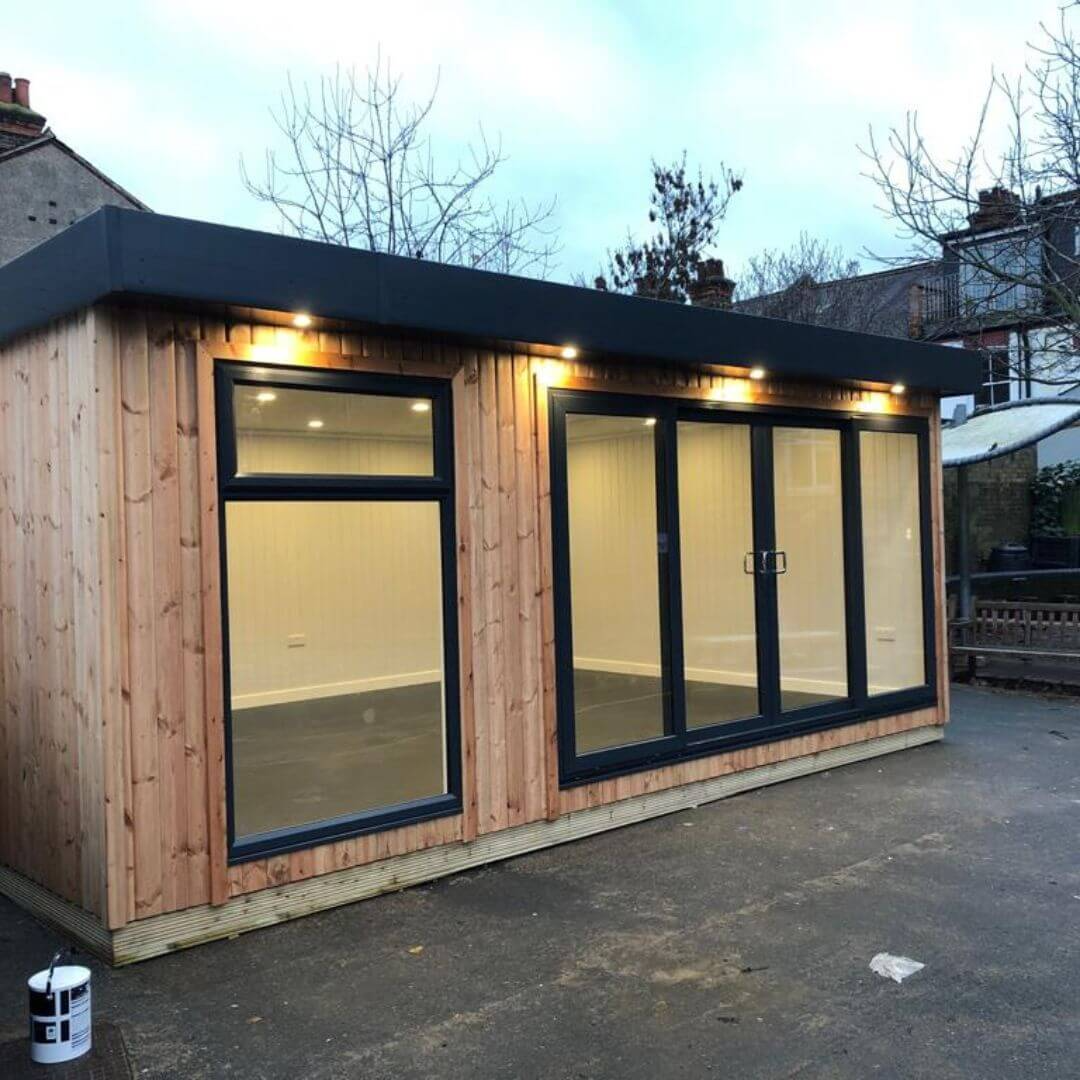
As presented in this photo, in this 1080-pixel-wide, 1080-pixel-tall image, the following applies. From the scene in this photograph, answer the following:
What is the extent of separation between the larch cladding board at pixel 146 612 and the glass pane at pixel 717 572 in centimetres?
145

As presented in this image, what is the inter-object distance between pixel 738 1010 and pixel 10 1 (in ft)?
45.2

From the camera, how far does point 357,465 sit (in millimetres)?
4711

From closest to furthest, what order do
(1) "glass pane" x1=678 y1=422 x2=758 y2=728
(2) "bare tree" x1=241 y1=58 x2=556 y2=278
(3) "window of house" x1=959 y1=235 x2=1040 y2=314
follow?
1. (1) "glass pane" x1=678 y1=422 x2=758 y2=728
2. (3) "window of house" x1=959 y1=235 x2=1040 y2=314
3. (2) "bare tree" x1=241 y1=58 x2=556 y2=278

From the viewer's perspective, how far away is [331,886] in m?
4.46

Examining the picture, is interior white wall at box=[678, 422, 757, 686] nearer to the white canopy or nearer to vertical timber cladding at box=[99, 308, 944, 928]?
vertical timber cladding at box=[99, 308, 944, 928]

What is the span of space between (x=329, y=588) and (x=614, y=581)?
1.74 meters

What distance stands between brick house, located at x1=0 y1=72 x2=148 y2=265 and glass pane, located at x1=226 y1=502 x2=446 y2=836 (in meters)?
9.87

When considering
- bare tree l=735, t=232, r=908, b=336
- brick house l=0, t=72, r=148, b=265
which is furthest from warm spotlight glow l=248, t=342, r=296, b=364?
bare tree l=735, t=232, r=908, b=336

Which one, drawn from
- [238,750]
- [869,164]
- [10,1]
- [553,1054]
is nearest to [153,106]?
[10,1]

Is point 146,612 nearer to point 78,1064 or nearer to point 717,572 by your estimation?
point 78,1064

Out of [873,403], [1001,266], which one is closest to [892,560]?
[873,403]

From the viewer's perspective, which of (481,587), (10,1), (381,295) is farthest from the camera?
(10,1)

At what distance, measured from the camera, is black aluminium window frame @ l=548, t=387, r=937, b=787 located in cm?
538

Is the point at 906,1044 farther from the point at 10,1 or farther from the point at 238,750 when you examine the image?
the point at 10,1
